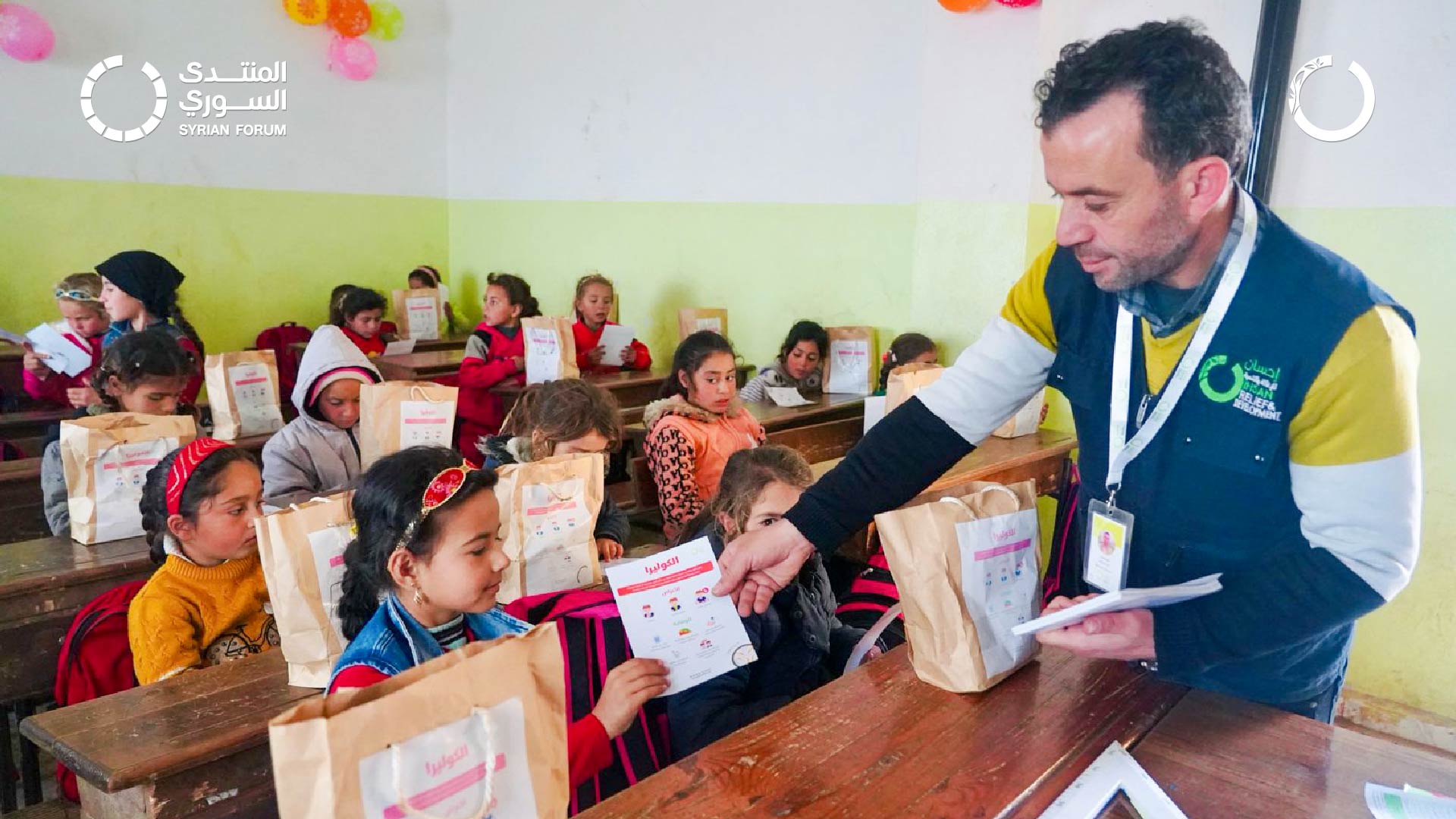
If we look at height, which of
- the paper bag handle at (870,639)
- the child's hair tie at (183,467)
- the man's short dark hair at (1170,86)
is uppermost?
the man's short dark hair at (1170,86)

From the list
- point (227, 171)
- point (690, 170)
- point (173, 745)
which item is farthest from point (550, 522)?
point (227, 171)

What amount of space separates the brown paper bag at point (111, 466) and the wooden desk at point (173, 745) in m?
0.95

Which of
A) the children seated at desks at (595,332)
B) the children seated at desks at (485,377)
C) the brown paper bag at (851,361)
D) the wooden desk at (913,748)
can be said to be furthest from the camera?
the children seated at desks at (595,332)

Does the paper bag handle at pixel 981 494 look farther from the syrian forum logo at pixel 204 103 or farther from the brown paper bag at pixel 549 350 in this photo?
the syrian forum logo at pixel 204 103

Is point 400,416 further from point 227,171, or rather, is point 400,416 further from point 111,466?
point 227,171

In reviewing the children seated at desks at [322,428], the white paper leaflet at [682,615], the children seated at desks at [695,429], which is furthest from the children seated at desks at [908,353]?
the white paper leaflet at [682,615]

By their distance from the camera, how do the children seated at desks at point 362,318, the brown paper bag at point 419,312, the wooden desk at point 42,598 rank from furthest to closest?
the brown paper bag at point 419,312 < the children seated at desks at point 362,318 < the wooden desk at point 42,598

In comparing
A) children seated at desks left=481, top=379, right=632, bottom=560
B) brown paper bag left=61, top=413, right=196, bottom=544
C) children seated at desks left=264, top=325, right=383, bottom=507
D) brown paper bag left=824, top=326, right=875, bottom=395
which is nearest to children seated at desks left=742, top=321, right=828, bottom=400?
brown paper bag left=824, top=326, right=875, bottom=395

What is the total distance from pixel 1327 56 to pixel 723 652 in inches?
116

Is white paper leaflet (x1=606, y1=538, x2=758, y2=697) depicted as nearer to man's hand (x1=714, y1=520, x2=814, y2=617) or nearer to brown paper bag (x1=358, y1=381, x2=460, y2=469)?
man's hand (x1=714, y1=520, x2=814, y2=617)

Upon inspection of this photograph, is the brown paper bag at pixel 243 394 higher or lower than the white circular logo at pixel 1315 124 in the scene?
lower

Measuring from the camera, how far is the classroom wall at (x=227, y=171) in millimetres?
5344

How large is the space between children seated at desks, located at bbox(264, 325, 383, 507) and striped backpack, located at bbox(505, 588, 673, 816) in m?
1.72

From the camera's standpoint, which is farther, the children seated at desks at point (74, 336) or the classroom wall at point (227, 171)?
the classroom wall at point (227, 171)
